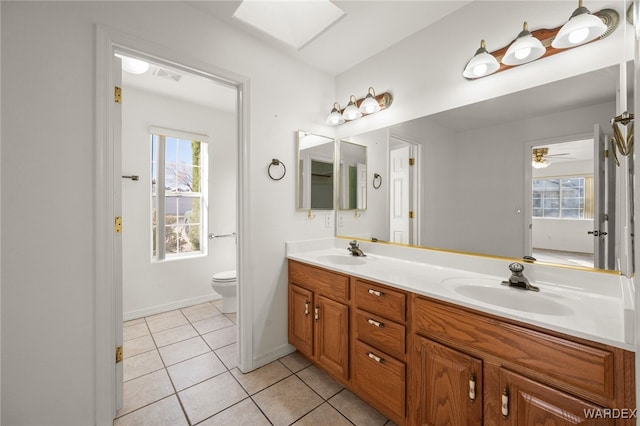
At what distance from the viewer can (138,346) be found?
2.26 meters

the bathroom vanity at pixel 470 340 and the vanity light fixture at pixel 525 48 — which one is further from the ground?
the vanity light fixture at pixel 525 48

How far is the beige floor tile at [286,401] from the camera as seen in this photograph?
150cm

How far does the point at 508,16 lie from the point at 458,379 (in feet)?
6.34

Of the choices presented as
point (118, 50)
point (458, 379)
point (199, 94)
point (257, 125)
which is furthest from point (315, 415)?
point (199, 94)

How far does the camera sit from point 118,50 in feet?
4.83

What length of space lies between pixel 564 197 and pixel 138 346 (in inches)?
129

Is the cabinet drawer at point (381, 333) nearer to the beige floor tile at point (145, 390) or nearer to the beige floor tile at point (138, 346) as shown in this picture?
the beige floor tile at point (145, 390)

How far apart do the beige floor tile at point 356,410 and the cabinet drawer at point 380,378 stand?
0.12m

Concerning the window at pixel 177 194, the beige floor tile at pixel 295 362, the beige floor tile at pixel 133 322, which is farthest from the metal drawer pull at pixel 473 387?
the window at pixel 177 194

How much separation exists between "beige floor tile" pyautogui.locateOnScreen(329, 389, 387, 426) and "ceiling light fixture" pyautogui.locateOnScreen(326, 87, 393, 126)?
2.13 m

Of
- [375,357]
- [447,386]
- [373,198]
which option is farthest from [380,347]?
[373,198]

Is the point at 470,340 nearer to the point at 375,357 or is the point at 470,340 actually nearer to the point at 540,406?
the point at 540,406

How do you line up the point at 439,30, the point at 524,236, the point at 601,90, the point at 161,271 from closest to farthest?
1. the point at 601,90
2. the point at 524,236
3. the point at 439,30
4. the point at 161,271

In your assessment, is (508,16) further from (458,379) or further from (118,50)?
(118,50)
